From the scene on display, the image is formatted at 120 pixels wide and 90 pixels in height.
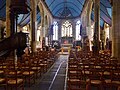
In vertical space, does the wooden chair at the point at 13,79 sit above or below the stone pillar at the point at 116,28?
below

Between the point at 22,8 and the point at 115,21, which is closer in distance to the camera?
the point at 22,8

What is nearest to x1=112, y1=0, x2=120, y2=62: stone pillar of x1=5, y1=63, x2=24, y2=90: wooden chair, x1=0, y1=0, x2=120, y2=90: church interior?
x1=0, y1=0, x2=120, y2=90: church interior

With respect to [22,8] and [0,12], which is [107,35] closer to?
[0,12]

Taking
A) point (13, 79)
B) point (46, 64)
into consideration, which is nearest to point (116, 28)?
point (46, 64)

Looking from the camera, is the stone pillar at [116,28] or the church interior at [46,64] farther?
the stone pillar at [116,28]

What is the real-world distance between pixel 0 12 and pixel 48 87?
19686 millimetres

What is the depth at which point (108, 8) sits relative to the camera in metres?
32.2

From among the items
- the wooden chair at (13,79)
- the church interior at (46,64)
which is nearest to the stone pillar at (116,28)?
the church interior at (46,64)

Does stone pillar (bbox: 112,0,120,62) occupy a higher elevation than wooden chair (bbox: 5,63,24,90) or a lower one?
higher

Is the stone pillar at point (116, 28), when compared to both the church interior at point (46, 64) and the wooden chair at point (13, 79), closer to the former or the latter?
the church interior at point (46, 64)

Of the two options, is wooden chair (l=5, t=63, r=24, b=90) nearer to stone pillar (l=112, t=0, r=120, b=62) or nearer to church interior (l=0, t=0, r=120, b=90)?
church interior (l=0, t=0, r=120, b=90)

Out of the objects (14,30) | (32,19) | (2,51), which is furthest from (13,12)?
(32,19)

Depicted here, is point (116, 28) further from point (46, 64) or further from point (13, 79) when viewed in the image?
point (13, 79)

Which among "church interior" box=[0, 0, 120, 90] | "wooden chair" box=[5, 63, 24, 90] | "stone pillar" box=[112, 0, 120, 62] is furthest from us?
"stone pillar" box=[112, 0, 120, 62]
